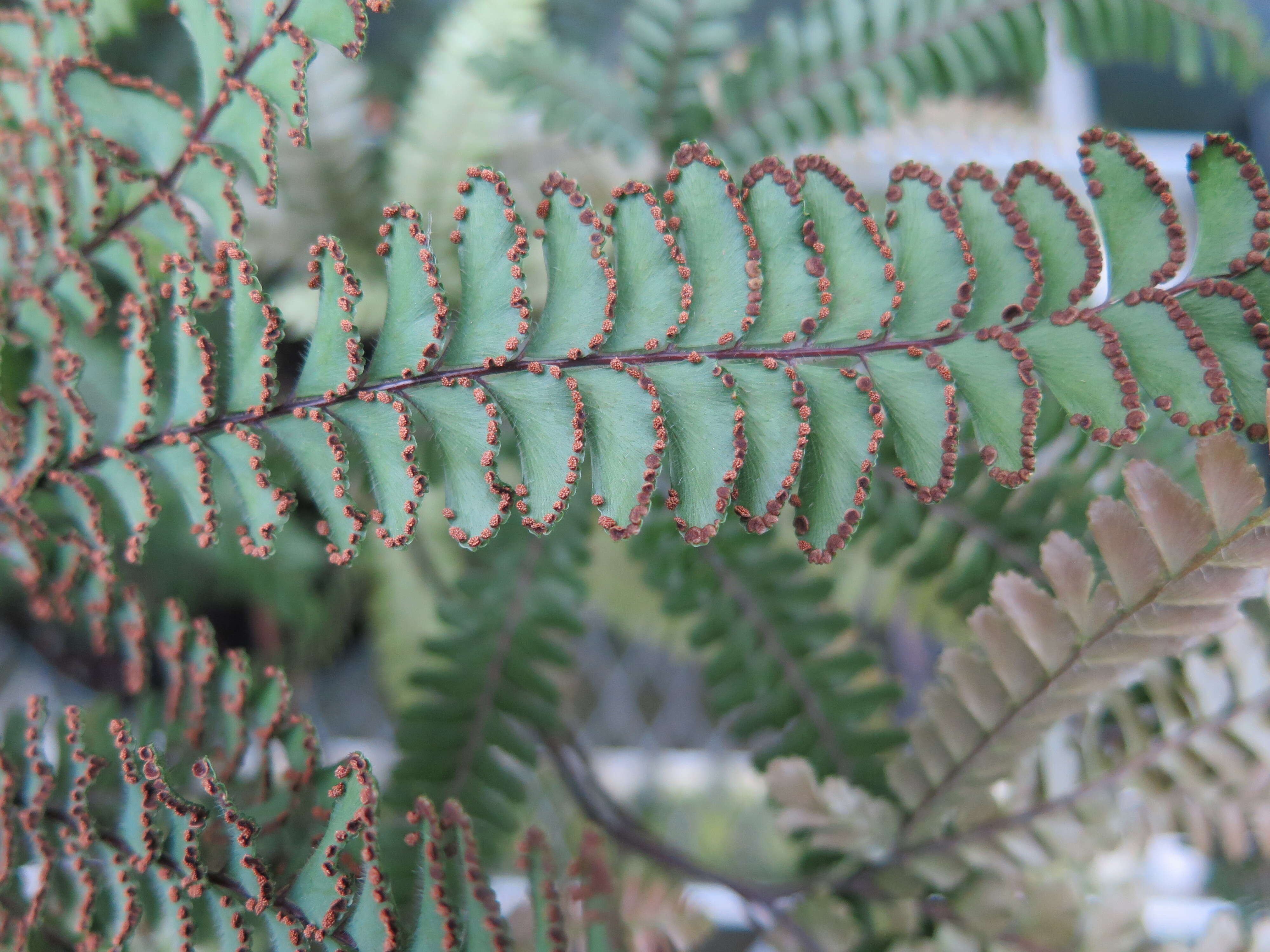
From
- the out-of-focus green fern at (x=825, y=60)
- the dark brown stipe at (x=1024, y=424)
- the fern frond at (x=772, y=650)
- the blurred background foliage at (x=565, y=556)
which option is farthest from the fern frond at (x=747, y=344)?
the out-of-focus green fern at (x=825, y=60)

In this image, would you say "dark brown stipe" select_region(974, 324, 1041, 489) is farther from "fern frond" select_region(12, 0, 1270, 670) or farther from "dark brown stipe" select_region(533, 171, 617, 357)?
"dark brown stipe" select_region(533, 171, 617, 357)

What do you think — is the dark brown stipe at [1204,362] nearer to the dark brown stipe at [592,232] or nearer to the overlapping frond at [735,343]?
the overlapping frond at [735,343]

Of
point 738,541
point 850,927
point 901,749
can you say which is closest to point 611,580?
point 738,541

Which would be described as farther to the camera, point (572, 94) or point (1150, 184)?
point (572, 94)

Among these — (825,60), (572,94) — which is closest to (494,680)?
(572,94)

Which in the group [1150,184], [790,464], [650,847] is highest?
[1150,184]

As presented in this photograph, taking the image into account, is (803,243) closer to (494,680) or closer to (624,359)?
(624,359)

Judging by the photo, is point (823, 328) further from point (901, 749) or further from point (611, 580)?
point (611, 580)
